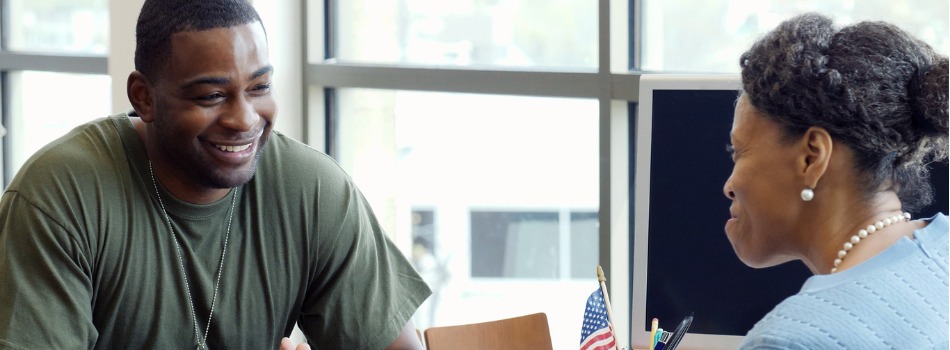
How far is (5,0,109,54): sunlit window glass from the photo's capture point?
414 centimetres

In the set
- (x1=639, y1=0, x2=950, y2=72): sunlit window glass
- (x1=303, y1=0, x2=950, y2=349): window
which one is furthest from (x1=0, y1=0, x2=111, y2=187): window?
(x1=639, y1=0, x2=950, y2=72): sunlit window glass

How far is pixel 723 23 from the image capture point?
2.60 metres

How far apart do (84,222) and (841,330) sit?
1160mm

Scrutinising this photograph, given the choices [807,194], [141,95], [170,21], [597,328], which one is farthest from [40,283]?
[807,194]

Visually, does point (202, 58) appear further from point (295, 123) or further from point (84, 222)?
point (295, 123)

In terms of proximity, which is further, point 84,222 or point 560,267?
point 560,267

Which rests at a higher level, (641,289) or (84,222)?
(84,222)

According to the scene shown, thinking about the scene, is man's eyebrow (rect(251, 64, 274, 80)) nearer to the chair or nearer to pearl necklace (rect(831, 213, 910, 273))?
the chair

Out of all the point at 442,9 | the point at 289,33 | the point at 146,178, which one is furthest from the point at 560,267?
the point at 146,178

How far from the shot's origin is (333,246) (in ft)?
6.25

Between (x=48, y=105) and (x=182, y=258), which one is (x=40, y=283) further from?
(x=48, y=105)

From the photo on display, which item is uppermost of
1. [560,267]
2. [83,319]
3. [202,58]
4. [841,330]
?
[202,58]

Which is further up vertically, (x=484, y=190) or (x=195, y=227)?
(x=195, y=227)

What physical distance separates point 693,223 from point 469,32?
1.51m
